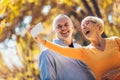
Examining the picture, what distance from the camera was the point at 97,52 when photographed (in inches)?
50.2

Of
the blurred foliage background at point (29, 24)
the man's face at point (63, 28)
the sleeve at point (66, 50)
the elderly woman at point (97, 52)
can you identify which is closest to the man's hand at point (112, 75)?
the elderly woman at point (97, 52)

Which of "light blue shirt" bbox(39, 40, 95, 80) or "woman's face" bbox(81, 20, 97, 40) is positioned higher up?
"woman's face" bbox(81, 20, 97, 40)

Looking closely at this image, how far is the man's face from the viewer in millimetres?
1375

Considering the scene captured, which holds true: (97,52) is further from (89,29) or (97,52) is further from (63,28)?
(63,28)

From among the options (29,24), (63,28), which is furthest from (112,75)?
(29,24)

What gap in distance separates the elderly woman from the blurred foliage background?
3.66ft

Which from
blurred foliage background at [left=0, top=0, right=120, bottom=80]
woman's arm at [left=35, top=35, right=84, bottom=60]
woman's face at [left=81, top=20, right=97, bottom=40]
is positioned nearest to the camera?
woman's arm at [left=35, top=35, right=84, bottom=60]

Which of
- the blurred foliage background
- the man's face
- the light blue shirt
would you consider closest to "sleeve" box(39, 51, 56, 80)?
the light blue shirt

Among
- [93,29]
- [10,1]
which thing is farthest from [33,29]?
[10,1]

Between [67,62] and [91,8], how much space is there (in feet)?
4.16

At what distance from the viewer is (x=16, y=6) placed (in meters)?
2.40

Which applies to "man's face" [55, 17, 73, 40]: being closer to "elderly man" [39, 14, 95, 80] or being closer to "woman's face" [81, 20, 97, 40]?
"elderly man" [39, 14, 95, 80]

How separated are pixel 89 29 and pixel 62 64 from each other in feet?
0.70

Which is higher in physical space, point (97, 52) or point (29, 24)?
point (29, 24)
